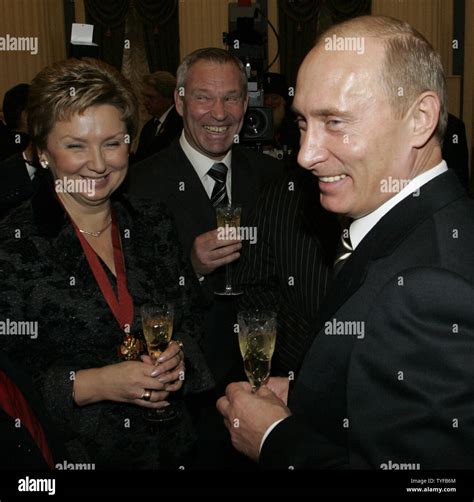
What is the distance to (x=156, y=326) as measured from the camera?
1.77 meters

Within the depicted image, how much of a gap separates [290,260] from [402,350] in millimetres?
995

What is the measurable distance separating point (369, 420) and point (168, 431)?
95cm

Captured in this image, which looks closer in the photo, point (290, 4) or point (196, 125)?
point (196, 125)

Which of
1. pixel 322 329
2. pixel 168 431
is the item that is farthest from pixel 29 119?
pixel 322 329

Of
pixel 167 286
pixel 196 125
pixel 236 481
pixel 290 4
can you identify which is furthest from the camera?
pixel 290 4

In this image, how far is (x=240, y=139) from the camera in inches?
124

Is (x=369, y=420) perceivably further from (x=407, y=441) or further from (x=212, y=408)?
(x=212, y=408)

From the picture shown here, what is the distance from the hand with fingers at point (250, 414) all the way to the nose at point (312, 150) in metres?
0.50

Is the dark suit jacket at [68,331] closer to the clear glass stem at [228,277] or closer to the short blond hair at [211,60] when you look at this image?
the clear glass stem at [228,277]

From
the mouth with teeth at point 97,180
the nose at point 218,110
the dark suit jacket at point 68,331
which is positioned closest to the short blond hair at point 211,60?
the nose at point 218,110

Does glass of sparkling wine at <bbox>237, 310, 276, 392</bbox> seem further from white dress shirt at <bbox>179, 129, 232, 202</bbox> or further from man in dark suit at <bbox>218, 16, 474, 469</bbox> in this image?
white dress shirt at <bbox>179, 129, 232, 202</bbox>

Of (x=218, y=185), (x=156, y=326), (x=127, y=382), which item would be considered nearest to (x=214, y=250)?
(x=218, y=185)

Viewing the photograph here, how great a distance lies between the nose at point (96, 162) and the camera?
192cm

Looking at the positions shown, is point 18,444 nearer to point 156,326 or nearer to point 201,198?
point 156,326
